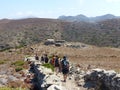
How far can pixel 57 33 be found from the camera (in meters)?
131

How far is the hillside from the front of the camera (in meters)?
114

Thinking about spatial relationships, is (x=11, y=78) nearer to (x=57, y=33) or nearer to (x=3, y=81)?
(x=3, y=81)

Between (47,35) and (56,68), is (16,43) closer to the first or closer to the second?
(47,35)

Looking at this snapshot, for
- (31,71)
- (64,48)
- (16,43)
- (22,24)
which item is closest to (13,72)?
(31,71)

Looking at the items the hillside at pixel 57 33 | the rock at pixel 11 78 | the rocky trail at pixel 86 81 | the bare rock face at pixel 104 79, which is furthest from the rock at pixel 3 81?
the hillside at pixel 57 33

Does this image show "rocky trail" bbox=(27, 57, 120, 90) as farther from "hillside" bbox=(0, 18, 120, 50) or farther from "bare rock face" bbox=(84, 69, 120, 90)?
"hillside" bbox=(0, 18, 120, 50)

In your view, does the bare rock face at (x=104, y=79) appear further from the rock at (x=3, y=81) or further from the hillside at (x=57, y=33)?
the hillside at (x=57, y=33)

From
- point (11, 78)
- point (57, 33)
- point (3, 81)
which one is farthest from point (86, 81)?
point (57, 33)

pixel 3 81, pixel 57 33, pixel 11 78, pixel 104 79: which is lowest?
pixel 57 33

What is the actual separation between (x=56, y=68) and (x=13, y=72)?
4930 millimetres

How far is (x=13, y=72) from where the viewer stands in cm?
3794

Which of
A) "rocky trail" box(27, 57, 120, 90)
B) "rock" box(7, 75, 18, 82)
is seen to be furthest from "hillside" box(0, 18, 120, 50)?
"rocky trail" box(27, 57, 120, 90)

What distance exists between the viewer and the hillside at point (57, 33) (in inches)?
4500

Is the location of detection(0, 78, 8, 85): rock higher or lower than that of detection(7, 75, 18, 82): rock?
higher
